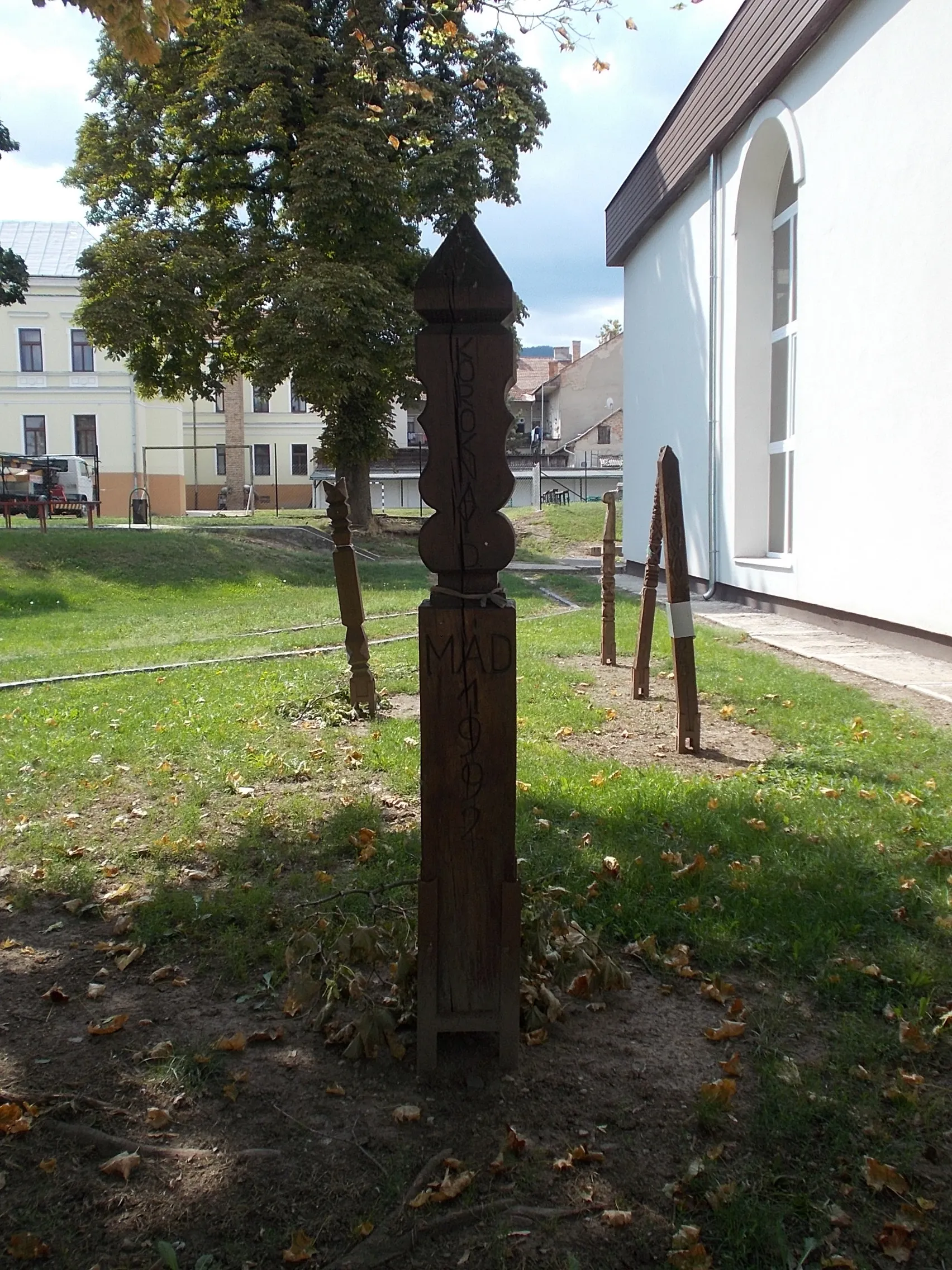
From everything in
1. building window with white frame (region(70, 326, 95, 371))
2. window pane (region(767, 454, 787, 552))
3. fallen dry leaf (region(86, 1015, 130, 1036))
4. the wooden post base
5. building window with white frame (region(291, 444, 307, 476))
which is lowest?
fallen dry leaf (region(86, 1015, 130, 1036))

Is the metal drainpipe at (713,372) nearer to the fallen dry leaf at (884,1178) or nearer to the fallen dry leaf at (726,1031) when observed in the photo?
the fallen dry leaf at (726,1031)

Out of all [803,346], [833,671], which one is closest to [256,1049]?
[833,671]

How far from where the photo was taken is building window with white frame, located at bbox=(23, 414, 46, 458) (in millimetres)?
47031

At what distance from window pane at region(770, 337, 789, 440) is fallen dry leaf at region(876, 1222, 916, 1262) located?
12.1 meters

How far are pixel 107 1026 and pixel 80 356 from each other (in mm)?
48315

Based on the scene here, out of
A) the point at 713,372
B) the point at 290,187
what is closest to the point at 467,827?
the point at 713,372

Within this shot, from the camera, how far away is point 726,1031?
2801 millimetres

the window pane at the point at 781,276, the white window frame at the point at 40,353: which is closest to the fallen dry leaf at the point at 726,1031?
the window pane at the point at 781,276

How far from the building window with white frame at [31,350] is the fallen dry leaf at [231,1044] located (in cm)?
4917

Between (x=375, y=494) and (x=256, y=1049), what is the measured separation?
51.2 m

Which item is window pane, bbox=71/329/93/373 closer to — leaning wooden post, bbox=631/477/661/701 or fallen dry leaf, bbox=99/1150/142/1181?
leaning wooden post, bbox=631/477/661/701

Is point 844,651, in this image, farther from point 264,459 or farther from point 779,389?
point 264,459

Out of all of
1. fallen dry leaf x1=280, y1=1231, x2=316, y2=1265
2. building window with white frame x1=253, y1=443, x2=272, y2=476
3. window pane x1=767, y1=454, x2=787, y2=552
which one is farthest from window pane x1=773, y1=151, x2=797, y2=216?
building window with white frame x1=253, y1=443, x2=272, y2=476

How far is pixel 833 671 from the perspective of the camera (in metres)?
8.16
